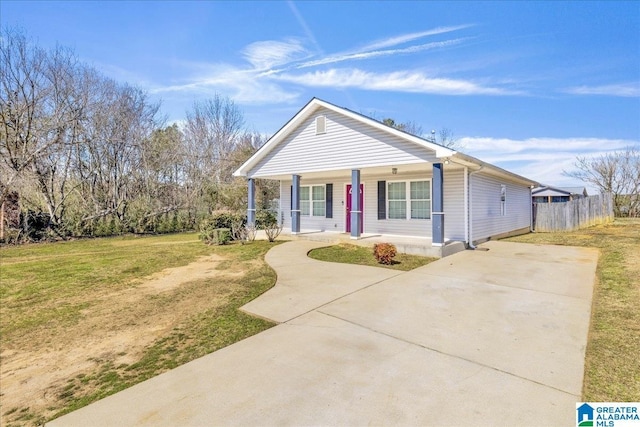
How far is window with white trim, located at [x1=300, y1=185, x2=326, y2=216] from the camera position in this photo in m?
15.0

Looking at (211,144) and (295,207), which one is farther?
(211,144)

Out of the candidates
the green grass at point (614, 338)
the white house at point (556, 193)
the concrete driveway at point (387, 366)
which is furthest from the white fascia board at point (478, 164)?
the white house at point (556, 193)

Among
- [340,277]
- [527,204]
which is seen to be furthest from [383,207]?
[527,204]

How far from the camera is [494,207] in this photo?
517 inches

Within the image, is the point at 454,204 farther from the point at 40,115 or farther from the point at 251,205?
the point at 40,115

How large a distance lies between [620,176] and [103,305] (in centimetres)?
3664

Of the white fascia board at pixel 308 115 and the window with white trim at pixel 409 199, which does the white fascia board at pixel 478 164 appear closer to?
the white fascia board at pixel 308 115

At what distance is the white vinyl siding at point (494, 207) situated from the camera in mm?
11500

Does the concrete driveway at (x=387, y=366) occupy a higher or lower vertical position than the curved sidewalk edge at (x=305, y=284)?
lower

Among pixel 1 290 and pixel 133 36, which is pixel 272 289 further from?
pixel 133 36

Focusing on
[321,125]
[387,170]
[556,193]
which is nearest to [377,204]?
[387,170]

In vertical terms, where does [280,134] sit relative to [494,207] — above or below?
above

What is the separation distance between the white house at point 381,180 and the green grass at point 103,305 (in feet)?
14.7

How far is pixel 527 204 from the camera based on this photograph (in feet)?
56.6
